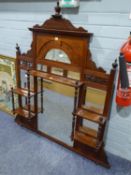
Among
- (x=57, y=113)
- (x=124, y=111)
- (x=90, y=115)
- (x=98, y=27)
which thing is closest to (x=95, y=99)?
(x=90, y=115)

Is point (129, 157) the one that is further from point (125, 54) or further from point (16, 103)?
point (16, 103)

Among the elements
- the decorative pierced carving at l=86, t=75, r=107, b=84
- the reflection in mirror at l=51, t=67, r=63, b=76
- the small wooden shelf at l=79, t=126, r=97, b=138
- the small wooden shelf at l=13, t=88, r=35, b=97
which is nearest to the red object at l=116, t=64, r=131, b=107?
the decorative pierced carving at l=86, t=75, r=107, b=84

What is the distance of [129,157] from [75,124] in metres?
0.65

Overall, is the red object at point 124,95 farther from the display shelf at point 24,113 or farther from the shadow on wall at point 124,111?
the display shelf at point 24,113

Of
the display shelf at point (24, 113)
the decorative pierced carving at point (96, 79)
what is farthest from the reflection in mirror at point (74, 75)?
the display shelf at point (24, 113)

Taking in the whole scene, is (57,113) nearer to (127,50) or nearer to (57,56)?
(57,56)

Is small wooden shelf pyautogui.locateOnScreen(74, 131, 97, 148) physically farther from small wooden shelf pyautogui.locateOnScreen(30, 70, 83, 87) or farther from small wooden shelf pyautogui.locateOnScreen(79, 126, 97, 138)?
small wooden shelf pyautogui.locateOnScreen(30, 70, 83, 87)

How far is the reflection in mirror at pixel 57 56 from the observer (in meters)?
1.73

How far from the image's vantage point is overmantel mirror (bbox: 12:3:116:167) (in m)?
1.62

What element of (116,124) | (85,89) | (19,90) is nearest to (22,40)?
(19,90)

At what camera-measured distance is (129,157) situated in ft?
6.08

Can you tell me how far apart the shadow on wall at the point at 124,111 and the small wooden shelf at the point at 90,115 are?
180mm

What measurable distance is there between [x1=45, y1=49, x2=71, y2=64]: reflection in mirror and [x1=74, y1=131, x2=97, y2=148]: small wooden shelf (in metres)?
0.76

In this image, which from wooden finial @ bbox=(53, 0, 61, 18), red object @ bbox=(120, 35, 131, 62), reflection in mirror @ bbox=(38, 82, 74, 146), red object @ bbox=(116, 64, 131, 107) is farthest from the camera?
reflection in mirror @ bbox=(38, 82, 74, 146)
